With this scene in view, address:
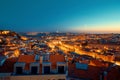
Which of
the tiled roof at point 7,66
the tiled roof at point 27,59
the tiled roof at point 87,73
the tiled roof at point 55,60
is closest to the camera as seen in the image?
the tiled roof at point 7,66

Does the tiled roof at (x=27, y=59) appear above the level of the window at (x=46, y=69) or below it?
above

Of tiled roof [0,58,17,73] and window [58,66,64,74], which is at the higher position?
tiled roof [0,58,17,73]

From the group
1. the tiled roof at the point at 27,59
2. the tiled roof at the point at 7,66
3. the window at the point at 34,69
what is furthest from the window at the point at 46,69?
the tiled roof at the point at 7,66

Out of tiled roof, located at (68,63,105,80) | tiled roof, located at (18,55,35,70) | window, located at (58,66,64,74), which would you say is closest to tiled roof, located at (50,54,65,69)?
window, located at (58,66,64,74)

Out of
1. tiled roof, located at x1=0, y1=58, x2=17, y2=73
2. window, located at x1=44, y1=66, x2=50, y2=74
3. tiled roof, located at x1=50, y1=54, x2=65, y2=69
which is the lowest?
window, located at x1=44, y1=66, x2=50, y2=74

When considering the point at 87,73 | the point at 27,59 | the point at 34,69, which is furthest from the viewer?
the point at 87,73

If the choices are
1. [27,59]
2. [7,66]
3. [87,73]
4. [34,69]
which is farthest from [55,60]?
[7,66]

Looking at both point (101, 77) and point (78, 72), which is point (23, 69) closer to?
point (78, 72)

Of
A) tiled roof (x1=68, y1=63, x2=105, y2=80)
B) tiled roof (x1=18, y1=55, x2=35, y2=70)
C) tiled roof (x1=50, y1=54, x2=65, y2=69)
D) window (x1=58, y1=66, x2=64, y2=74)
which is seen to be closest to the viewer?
window (x1=58, y1=66, x2=64, y2=74)

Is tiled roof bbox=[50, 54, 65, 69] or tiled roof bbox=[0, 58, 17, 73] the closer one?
tiled roof bbox=[0, 58, 17, 73]

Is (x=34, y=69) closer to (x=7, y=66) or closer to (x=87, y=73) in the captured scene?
(x=7, y=66)

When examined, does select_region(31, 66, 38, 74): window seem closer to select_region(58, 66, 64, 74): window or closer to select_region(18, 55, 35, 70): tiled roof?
select_region(18, 55, 35, 70): tiled roof

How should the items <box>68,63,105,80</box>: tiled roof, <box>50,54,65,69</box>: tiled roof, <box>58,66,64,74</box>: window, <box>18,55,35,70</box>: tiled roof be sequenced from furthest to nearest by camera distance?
<box>68,63,105,80</box>: tiled roof → <box>18,55,35,70</box>: tiled roof → <box>50,54,65,69</box>: tiled roof → <box>58,66,64,74</box>: window

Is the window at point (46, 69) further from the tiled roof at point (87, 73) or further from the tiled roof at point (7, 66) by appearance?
the tiled roof at point (7, 66)
